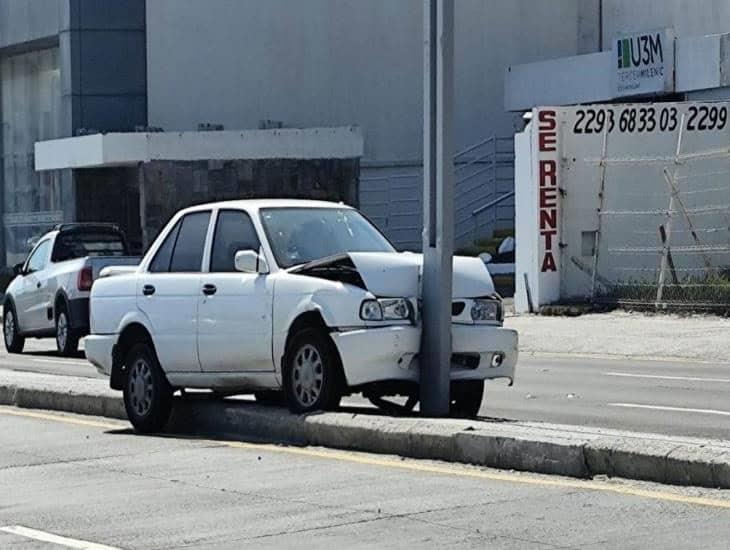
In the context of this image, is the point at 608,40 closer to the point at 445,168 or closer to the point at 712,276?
the point at 712,276

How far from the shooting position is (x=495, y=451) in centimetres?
1108

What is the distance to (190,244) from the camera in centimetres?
1440

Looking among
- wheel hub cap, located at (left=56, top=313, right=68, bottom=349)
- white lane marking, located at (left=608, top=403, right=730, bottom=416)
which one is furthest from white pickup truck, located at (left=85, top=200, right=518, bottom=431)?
wheel hub cap, located at (left=56, top=313, right=68, bottom=349)

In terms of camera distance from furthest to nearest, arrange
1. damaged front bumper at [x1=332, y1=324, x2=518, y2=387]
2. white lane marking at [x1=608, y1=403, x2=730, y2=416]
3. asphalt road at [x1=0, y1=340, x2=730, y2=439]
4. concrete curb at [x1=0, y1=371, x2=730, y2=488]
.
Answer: white lane marking at [x1=608, y1=403, x2=730, y2=416], asphalt road at [x1=0, y1=340, x2=730, y2=439], damaged front bumper at [x1=332, y1=324, x2=518, y2=387], concrete curb at [x1=0, y1=371, x2=730, y2=488]

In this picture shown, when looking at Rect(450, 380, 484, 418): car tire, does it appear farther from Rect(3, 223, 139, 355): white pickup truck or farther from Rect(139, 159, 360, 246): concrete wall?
Rect(139, 159, 360, 246): concrete wall

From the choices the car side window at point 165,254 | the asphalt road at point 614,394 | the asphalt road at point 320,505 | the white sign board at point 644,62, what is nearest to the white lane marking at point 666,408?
the asphalt road at point 614,394

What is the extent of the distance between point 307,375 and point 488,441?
2.35 metres

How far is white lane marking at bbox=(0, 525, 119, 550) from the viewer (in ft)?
29.6

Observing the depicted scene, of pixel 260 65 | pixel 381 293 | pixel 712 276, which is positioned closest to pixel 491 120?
pixel 260 65

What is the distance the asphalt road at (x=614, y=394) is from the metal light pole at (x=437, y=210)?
1717 mm

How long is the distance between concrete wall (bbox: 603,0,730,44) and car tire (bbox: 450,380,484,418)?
28751 millimetres

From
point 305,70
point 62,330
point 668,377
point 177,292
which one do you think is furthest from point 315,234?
Result: point 305,70

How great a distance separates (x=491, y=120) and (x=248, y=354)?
34.3 metres

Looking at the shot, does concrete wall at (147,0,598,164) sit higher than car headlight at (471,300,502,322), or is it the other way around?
concrete wall at (147,0,598,164)
